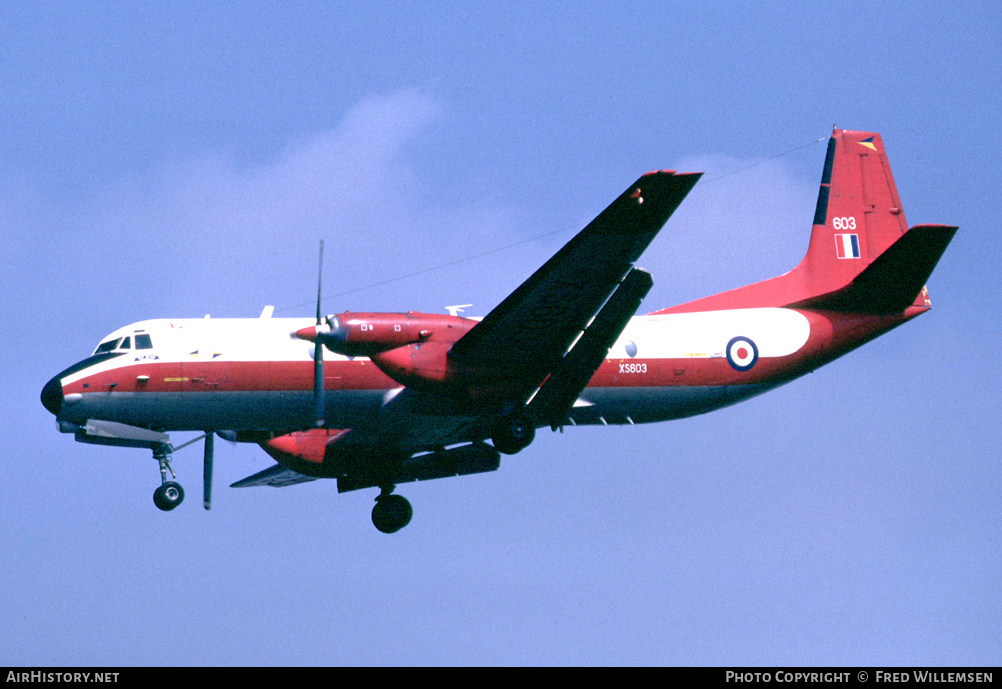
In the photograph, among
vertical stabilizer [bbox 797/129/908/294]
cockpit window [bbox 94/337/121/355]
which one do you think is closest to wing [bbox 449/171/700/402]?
cockpit window [bbox 94/337/121/355]

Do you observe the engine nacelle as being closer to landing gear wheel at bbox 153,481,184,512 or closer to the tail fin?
landing gear wheel at bbox 153,481,184,512

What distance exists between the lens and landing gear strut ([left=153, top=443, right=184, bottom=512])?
2609 cm

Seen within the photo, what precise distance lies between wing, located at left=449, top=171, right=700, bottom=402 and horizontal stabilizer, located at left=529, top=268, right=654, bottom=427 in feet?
1.59

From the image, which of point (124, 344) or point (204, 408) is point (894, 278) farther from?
point (124, 344)

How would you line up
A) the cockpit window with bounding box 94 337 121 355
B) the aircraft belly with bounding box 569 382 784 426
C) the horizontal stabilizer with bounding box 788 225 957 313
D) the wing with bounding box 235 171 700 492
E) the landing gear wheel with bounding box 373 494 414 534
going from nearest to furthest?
1. the wing with bounding box 235 171 700 492
2. the cockpit window with bounding box 94 337 121 355
3. the aircraft belly with bounding box 569 382 784 426
4. the horizontal stabilizer with bounding box 788 225 957 313
5. the landing gear wheel with bounding box 373 494 414 534

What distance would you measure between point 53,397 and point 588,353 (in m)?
10.7

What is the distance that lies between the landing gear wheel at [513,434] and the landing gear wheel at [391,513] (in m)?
4.53

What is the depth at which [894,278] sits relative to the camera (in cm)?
2836

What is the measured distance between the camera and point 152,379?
2572 cm

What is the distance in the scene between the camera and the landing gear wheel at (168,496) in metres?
26.1

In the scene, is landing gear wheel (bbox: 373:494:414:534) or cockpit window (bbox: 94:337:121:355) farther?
landing gear wheel (bbox: 373:494:414:534)

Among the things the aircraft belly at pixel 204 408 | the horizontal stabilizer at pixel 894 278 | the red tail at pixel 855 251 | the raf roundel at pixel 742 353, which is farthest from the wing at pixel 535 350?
the horizontal stabilizer at pixel 894 278
